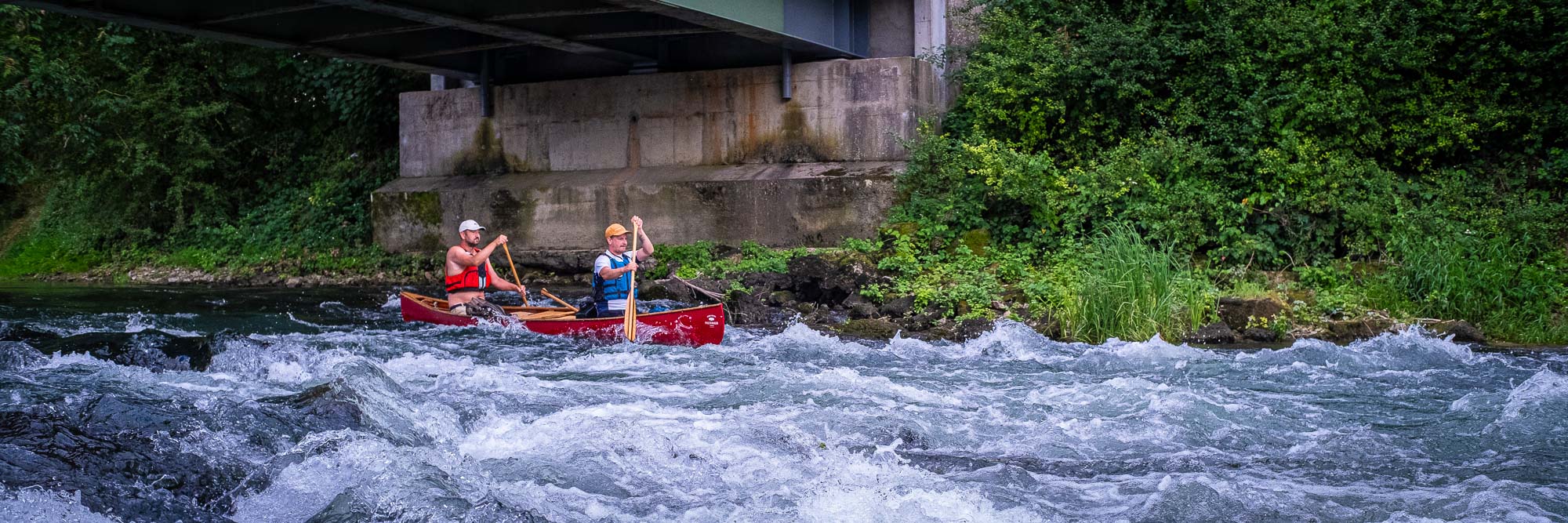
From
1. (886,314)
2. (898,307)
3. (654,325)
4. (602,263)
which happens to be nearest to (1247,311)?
(898,307)

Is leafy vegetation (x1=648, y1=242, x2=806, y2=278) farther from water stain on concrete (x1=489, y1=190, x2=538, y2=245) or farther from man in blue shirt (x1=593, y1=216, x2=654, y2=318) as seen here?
man in blue shirt (x1=593, y1=216, x2=654, y2=318)

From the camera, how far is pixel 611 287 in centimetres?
1231

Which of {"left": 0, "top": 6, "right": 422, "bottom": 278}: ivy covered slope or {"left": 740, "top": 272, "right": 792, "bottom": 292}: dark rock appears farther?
{"left": 0, "top": 6, "right": 422, "bottom": 278}: ivy covered slope

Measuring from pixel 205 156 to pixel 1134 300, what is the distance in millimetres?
20283

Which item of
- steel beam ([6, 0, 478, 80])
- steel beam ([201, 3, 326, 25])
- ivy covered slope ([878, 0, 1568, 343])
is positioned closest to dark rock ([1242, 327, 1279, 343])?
ivy covered slope ([878, 0, 1568, 343])

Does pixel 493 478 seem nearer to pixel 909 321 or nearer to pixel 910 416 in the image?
pixel 910 416

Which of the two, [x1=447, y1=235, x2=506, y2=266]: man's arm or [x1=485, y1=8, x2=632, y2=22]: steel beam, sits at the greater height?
[x1=485, y1=8, x2=632, y2=22]: steel beam

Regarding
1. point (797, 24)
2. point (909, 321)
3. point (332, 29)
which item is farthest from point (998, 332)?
point (332, 29)

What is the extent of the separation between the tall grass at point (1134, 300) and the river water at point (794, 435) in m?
0.89

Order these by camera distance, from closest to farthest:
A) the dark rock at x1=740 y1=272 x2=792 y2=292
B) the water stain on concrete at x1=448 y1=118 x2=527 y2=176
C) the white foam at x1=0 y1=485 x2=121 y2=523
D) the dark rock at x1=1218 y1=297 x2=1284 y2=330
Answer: the white foam at x1=0 y1=485 x2=121 y2=523
the dark rock at x1=1218 y1=297 x2=1284 y2=330
the dark rock at x1=740 y1=272 x2=792 y2=292
the water stain on concrete at x1=448 y1=118 x2=527 y2=176

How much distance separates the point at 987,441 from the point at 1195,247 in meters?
7.86

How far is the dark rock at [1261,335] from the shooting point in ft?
39.0

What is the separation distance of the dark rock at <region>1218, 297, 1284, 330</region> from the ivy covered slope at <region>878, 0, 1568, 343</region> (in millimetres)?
358

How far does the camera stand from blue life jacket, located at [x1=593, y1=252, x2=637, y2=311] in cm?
1223
